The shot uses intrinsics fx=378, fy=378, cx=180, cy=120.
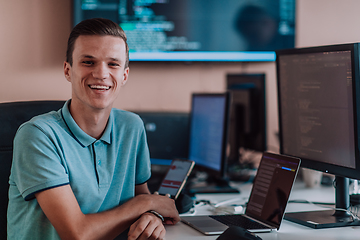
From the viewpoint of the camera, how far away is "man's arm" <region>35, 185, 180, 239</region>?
1.03 metres

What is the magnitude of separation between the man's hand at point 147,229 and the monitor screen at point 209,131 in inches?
23.7

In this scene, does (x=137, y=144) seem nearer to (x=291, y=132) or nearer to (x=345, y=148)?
(x=291, y=132)

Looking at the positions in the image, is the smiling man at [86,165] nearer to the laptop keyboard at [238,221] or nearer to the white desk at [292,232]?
the white desk at [292,232]

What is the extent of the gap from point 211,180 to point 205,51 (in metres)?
0.83

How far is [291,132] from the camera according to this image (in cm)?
140

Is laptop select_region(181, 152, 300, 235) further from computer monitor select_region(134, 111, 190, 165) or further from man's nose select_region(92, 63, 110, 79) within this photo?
computer monitor select_region(134, 111, 190, 165)

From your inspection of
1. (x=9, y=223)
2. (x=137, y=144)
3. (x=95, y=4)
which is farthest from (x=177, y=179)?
(x=95, y=4)

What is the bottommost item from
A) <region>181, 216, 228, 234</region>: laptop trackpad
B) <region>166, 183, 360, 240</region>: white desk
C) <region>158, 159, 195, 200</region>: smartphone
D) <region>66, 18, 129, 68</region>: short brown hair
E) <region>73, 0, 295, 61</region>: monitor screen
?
<region>166, 183, 360, 240</region>: white desk

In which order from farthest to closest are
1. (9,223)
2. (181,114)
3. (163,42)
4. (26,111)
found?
(163,42), (181,114), (26,111), (9,223)

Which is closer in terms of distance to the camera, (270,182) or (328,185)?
(270,182)

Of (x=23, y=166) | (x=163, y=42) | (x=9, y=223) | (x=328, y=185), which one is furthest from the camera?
(x=163, y=42)

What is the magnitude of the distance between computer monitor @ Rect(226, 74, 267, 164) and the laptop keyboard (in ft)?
2.47

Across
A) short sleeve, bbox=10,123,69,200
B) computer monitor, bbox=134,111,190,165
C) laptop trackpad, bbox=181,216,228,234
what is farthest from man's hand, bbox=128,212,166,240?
computer monitor, bbox=134,111,190,165

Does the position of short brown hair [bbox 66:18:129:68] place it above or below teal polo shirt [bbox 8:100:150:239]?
above
